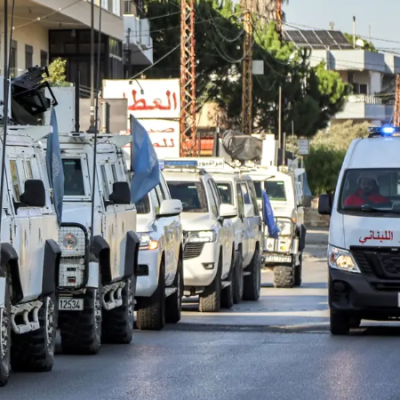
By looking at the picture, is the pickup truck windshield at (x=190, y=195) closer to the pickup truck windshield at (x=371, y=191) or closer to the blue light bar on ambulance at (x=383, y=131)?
the blue light bar on ambulance at (x=383, y=131)

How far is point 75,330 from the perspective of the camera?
1380 centimetres

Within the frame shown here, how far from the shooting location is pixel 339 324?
16.4 metres

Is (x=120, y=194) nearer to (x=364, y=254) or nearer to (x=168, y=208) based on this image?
(x=168, y=208)

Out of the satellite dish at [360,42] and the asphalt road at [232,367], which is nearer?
the asphalt road at [232,367]

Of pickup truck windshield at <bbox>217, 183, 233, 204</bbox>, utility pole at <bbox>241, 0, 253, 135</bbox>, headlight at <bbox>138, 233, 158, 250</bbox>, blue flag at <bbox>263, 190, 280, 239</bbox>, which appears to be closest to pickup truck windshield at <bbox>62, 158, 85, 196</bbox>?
headlight at <bbox>138, 233, 158, 250</bbox>

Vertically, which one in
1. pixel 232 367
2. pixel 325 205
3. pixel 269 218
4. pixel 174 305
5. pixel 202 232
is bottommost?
pixel 174 305

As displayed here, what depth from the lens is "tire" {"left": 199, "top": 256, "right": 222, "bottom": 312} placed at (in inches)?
825

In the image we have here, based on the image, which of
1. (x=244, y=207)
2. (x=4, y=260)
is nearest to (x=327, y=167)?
(x=244, y=207)

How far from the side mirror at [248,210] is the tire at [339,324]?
8.93m

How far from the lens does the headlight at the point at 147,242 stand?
16906 mm

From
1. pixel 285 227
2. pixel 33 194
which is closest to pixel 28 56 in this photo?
pixel 285 227

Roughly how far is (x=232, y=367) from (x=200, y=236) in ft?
26.2

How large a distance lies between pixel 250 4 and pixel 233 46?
7.71 metres

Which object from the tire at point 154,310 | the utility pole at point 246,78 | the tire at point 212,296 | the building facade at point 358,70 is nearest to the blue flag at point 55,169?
the tire at point 154,310
